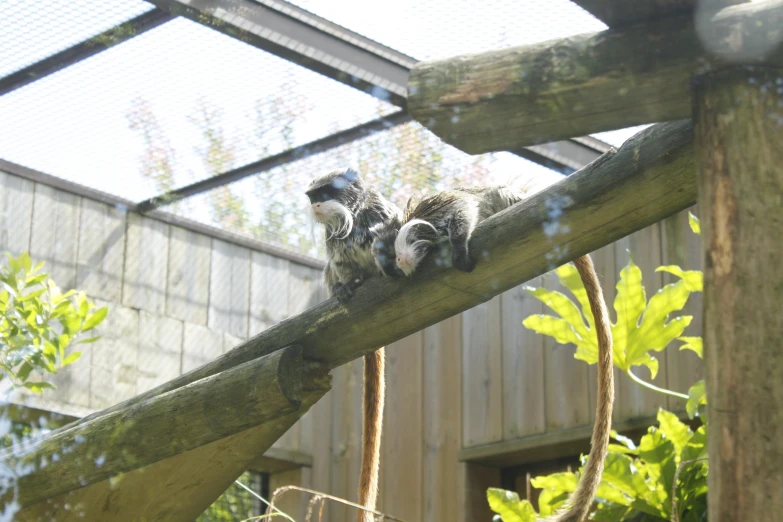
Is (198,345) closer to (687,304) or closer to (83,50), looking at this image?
(83,50)

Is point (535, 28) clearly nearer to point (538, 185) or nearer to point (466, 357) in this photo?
point (538, 185)

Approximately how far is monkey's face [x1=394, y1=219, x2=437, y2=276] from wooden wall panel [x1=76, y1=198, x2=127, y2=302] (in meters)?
→ 1.91

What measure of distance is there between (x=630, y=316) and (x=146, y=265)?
6.14 feet

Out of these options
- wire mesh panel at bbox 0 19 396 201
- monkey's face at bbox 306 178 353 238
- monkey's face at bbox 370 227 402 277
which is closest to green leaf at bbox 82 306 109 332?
wire mesh panel at bbox 0 19 396 201

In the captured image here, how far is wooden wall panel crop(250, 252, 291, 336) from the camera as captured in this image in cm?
376

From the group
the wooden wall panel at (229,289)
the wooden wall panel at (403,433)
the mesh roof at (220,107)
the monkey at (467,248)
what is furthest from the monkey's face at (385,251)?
the wooden wall panel at (229,289)

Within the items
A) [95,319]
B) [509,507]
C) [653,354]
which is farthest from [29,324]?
[653,354]

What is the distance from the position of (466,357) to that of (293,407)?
1.69 m

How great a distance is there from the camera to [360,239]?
1.94 metres

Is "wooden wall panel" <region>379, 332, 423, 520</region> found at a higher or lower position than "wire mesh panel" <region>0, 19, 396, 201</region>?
lower

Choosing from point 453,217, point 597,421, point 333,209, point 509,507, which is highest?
point 333,209

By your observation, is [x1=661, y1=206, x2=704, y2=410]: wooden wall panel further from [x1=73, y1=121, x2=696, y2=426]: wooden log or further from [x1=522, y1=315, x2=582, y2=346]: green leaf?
[x1=73, y1=121, x2=696, y2=426]: wooden log

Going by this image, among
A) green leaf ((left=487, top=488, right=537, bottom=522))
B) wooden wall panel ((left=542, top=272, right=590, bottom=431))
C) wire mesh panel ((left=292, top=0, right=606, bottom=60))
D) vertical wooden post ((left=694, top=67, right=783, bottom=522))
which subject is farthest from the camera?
wooden wall panel ((left=542, top=272, right=590, bottom=431))

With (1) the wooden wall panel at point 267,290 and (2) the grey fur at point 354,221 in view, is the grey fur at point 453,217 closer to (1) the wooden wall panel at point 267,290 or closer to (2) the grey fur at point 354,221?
(2) the grey fur at point 354,221
